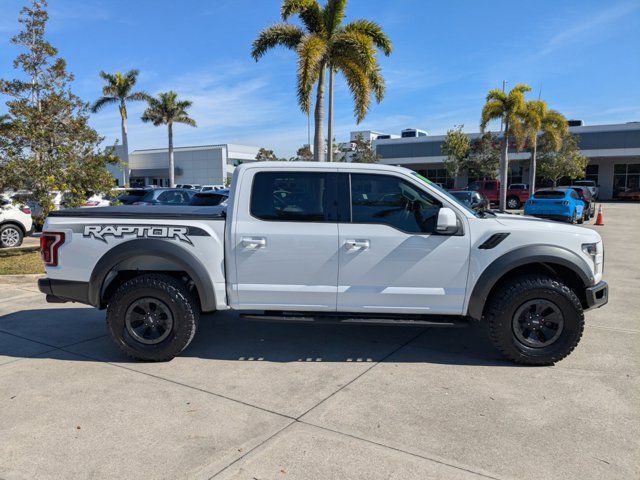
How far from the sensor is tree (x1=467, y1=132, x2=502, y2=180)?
40.5 metres

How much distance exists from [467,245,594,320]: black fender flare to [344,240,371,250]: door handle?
1086mm

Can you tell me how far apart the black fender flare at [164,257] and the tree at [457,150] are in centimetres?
3955

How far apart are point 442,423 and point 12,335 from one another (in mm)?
4872

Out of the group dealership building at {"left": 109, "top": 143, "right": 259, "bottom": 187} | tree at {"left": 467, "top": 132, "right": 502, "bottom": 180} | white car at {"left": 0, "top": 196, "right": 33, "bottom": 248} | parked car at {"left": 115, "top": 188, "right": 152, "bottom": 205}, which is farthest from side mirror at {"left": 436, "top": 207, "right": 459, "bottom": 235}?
dealership building at {"left": 109, "top": 143, "right": 259, "bottom": 187}

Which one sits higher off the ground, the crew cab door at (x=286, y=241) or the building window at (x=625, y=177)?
the building window at (x=625, y=177)

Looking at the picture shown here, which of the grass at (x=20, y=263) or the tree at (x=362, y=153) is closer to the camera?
the grass at (x=20, y=263)

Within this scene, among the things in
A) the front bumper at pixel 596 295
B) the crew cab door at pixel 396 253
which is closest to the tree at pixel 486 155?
the front bumper at pixel 596 295

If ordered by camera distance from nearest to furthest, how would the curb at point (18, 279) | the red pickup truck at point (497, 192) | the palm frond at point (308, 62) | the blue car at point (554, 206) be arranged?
the curb at point (18, 279) < the palm frond at point (308, 62) < the blue car at point (554, 206) < the red pickup truck at point (497, 192)

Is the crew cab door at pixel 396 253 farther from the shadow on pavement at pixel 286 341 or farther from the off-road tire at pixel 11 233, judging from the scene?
the off-road tire at pixel 11 233

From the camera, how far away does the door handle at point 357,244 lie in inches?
177

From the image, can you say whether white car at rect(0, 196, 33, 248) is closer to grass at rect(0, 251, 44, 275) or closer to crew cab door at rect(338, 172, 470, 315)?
grass at rect(0, 251, 44, 275)

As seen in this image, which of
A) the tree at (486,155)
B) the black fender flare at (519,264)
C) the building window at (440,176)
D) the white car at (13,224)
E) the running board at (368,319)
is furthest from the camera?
the building window at (440,176)

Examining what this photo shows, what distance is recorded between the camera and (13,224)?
1231cm

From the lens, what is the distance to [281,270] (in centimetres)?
458
